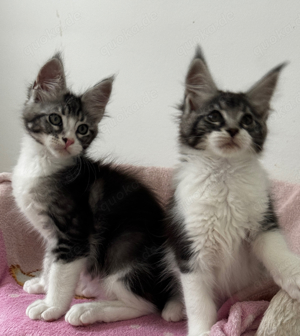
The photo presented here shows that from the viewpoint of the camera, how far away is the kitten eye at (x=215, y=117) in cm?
121

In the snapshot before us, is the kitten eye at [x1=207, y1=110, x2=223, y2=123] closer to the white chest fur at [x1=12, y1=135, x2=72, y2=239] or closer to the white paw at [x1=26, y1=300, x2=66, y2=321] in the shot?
the white chest fur at [x1=12, y1=135, x2=72, y2=239]

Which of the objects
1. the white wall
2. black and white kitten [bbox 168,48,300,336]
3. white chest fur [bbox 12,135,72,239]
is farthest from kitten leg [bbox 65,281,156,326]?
the white wall

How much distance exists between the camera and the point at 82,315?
1215 millimetres

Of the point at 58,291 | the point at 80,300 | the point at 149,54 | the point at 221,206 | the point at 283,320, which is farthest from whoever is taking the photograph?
the point at 149,54

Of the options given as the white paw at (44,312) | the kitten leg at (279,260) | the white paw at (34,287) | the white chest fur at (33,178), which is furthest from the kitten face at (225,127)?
the white paw at (34,287)

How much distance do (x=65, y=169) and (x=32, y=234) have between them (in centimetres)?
66

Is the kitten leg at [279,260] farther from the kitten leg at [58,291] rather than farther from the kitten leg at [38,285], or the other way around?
the kitten leg at [38,285]

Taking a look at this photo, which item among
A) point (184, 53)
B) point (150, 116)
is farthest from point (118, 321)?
point (184, 53)

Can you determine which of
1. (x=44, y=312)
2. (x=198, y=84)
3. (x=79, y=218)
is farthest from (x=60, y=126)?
(x=44, y=312)

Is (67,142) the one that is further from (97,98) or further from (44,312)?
(44,312)

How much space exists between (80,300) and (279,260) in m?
0.91

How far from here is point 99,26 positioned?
2.29 metres

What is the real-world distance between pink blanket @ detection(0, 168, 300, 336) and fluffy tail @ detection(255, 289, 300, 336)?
0.08 meters

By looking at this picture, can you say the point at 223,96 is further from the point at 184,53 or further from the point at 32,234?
the point at 32,234
